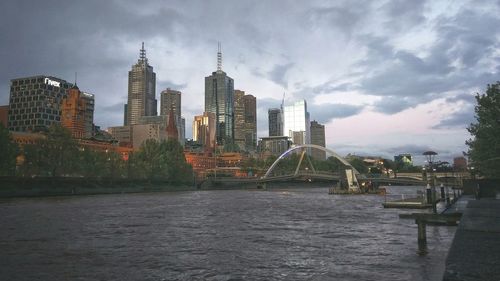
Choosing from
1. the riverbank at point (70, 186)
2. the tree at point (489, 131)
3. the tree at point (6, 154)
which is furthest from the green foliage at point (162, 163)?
the tree at point (489, 131)

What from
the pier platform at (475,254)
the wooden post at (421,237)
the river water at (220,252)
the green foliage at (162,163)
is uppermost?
the green foliage at (162,163)

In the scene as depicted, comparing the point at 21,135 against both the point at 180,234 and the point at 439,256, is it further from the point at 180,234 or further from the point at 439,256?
the point at 439,256

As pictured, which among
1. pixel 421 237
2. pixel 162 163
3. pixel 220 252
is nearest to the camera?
pixel 220 252

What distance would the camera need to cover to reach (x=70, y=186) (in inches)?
4087

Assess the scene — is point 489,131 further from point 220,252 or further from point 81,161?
point 81,161

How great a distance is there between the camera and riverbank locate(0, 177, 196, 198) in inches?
3460

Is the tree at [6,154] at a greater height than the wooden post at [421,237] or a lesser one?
greater

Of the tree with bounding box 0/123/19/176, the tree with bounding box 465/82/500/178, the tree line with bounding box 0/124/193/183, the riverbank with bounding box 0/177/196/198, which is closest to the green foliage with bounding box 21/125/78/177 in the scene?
the tree line with bounding box 0/124/193/183

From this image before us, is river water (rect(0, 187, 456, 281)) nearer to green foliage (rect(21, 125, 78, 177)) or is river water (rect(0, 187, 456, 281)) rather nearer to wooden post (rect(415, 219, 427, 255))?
wooden post (rect(415, 219, 427, 255))

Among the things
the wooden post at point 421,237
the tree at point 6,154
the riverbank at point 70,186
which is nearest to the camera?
the wooden post at point 421,237

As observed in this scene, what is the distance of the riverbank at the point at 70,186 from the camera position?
8788 cm

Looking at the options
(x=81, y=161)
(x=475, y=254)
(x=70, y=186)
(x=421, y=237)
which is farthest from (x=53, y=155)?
(x=475, y=254)

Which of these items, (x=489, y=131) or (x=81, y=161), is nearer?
(x=489, y=131)

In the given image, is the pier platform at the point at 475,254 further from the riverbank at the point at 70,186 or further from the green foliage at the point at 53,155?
the green foliage at the point at 53,155
